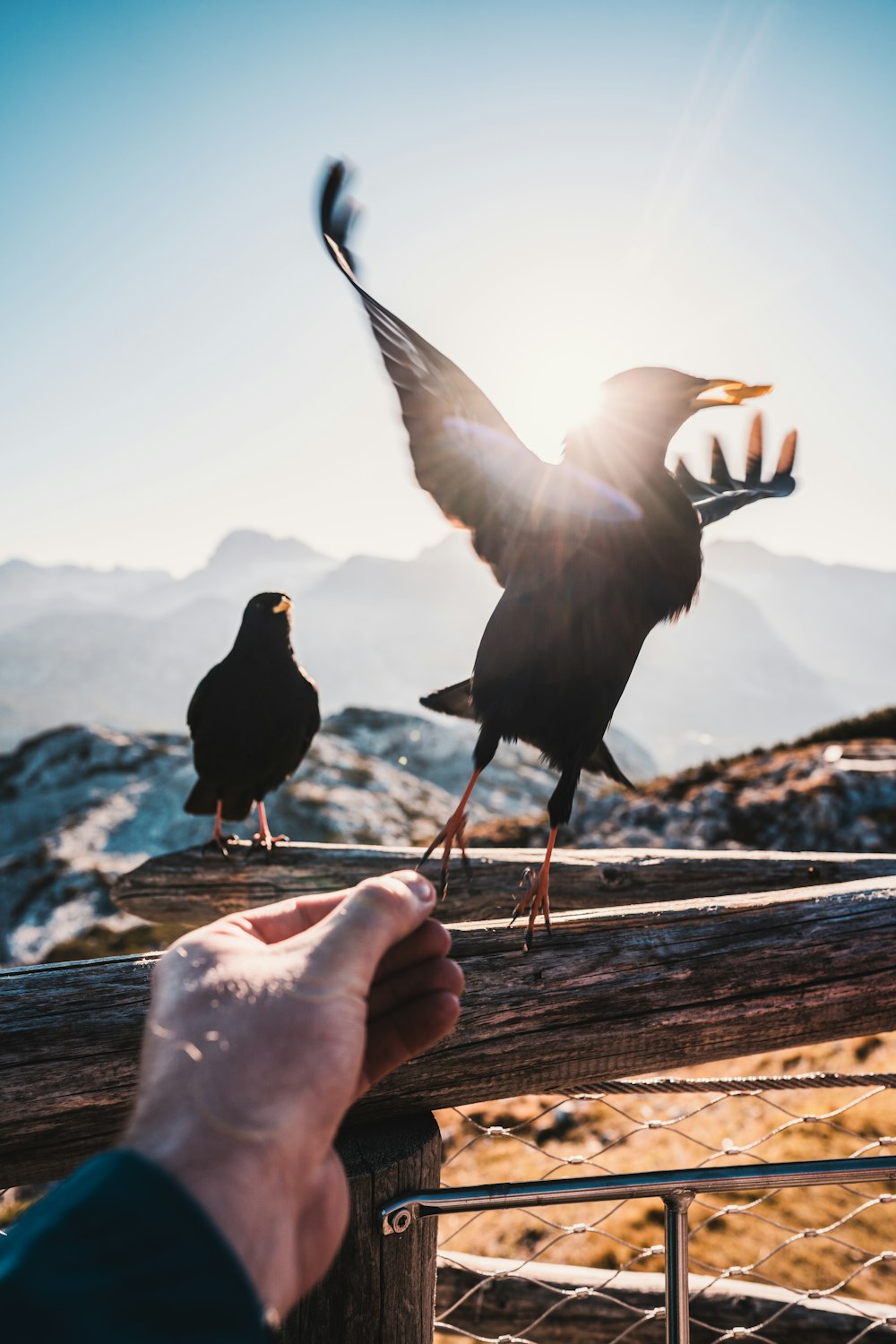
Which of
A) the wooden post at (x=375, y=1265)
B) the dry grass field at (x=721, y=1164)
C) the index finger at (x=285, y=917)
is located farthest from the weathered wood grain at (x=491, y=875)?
the index finger at (x=285, y=917)

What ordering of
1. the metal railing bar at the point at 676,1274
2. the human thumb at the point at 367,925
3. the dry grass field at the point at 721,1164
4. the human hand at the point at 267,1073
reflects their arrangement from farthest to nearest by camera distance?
the dry grass field at the point at 721,1164 < the metal railing bar at the point at 676,1274 < the human thumb at the point at 367,925 < the human hand at the point at 267,1073

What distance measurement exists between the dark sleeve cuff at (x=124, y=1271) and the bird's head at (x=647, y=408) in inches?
98.0

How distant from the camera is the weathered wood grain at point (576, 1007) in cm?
135

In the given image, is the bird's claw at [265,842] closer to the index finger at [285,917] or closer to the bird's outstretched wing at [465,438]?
the bird's outstretched wing at [465,438]

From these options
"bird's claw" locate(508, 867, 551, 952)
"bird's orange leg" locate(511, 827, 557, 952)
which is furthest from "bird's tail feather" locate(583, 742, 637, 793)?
"bird's claw" locate(508, 867, 551, 952)

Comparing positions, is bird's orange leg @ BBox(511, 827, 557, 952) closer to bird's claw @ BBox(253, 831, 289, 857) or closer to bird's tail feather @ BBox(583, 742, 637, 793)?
bird's tail feather @ BBox(583, 742, 637, 793)

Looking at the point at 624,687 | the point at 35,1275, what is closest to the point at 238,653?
the point at 624,687

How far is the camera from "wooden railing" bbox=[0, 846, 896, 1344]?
136cm

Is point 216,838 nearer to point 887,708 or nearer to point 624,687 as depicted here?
point 624,687

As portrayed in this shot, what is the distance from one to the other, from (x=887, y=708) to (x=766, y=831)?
7628mm

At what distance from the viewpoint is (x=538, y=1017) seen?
5.24 feet

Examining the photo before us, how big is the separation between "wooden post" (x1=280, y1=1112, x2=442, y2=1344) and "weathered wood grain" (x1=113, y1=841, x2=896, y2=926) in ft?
7.22

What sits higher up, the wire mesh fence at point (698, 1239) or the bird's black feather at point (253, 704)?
the bird's black feather at point (253, 704)

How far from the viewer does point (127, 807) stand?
1234 cm
